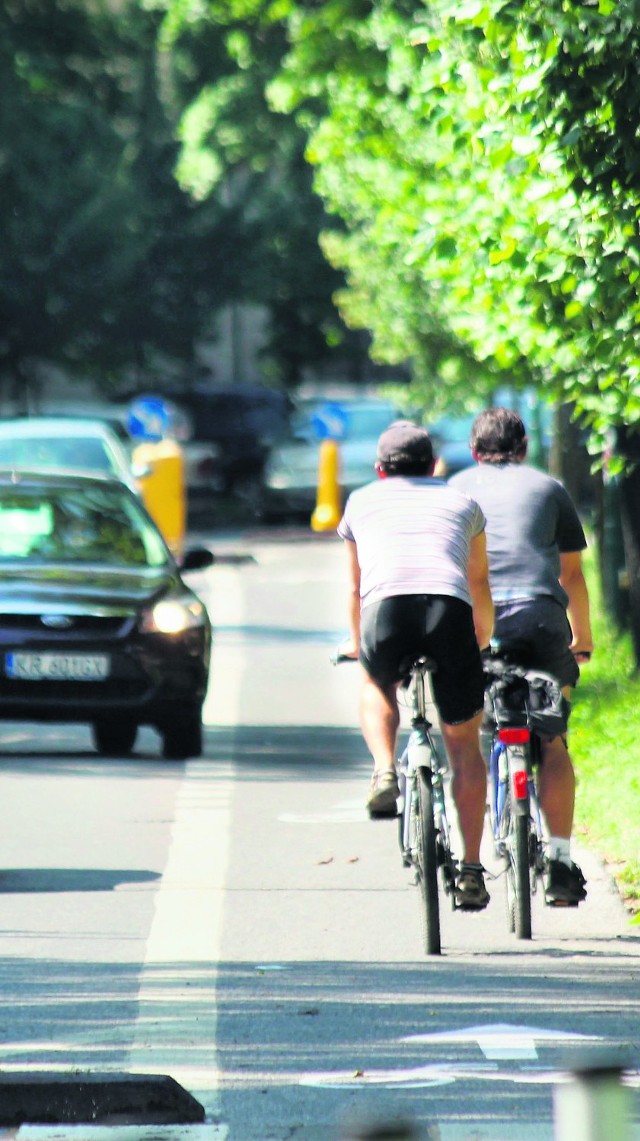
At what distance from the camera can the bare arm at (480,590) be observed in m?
7.38

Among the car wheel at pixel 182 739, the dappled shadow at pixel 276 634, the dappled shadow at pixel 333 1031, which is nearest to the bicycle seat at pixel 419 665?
the dappled shadow at pixel 333 1031

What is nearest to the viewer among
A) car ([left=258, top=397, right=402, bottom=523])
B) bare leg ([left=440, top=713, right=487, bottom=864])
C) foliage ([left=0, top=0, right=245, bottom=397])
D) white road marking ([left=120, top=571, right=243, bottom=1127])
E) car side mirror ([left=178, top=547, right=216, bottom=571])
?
white road marking ([left=120, top=571, right=243, bottom=1127])

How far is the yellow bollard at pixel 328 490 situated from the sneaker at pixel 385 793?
25.7 meters

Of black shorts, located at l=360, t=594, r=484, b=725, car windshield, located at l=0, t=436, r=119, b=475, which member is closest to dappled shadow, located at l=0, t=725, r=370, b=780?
black shorts, located at l=360, t=594, r=484, b=725

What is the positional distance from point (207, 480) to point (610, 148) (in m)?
30.0

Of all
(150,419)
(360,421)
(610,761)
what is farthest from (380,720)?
(360,421)

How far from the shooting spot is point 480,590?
7.43 m

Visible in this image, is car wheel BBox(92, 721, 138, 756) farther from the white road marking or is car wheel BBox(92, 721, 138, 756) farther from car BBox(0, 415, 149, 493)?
car BBox(0, 415, 149, 493)

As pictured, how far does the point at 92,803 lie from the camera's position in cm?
1051

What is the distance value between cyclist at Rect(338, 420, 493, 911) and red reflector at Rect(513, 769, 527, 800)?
0.17 metres

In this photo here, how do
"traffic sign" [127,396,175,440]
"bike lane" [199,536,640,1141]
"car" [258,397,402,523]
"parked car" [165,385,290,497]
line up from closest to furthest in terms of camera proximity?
1. "bike lane" [199,536,640,1141]
2. "traffic sign" [127,396,175,440]
3. "car" [258,397,402,523]
4. "parked car" [165,385,290,497]

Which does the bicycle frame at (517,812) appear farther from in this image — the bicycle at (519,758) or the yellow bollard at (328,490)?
the yellow bollard at (328,490)

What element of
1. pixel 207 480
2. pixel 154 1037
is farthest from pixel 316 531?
pixel 154 1037

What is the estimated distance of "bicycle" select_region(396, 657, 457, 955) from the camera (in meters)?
7.09
